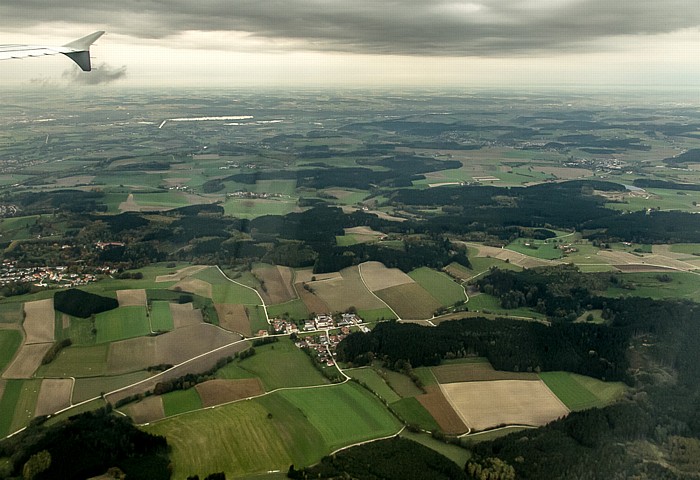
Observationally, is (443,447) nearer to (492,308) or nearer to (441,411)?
(441,411)

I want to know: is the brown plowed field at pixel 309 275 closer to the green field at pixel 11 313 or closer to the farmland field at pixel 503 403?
the farmland field at pixel 503 403

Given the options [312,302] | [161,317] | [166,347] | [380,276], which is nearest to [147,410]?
[166,347]

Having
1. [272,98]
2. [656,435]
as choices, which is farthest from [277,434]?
[272,98]

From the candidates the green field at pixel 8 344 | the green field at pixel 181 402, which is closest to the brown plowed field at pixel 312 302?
the green field at pixel 181 402

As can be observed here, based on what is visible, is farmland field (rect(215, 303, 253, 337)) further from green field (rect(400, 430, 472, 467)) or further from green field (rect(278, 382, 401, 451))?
green field (rect(400, 430, 472, 467))

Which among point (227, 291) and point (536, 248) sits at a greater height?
point (227, 291)
